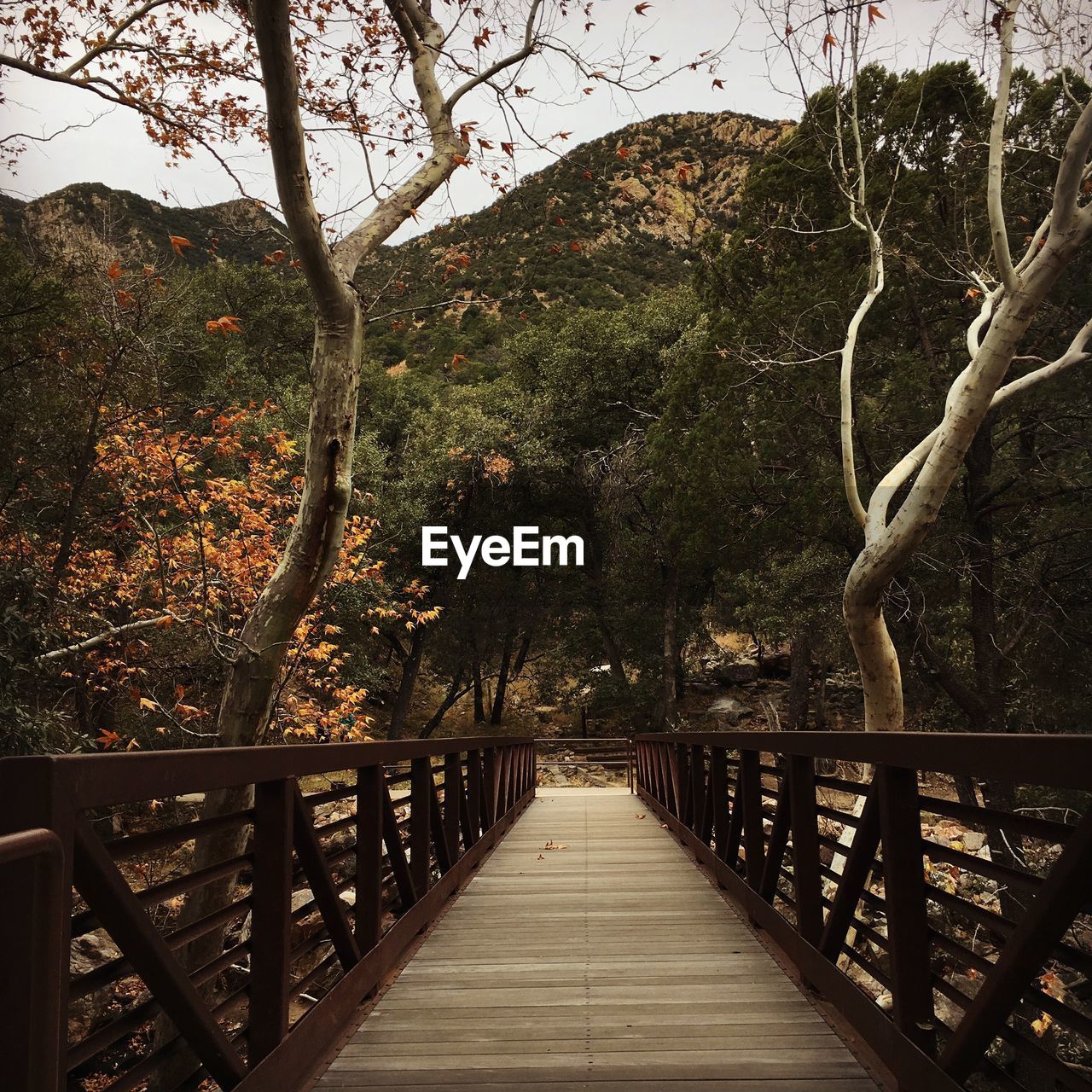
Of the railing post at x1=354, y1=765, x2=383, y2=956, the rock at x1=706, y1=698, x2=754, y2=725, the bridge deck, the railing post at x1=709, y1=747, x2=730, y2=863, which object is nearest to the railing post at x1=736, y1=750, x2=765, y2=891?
the bridge deck

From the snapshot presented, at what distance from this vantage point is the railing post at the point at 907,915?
2480 mm

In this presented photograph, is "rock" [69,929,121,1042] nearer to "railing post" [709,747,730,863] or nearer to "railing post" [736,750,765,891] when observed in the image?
"railing post" [709,747,730,863]

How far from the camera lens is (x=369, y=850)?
3602 millimetres

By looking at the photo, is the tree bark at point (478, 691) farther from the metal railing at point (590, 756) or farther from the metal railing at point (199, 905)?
the metal railing at point (199, 905)

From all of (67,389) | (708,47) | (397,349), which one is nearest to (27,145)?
(67,389)

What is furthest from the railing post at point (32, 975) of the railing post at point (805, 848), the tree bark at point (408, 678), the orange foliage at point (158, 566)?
the tree bark at point (408, 678)

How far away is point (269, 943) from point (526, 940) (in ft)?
8.38

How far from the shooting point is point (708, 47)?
712 cm

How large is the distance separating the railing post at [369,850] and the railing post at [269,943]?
3.49 feet

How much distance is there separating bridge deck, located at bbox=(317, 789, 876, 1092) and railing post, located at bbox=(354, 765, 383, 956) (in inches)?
12.2

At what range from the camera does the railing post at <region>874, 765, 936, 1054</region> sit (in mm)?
2480

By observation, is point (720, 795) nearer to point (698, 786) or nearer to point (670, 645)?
point (698, 786)

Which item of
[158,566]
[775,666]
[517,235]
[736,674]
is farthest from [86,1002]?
[775,666]
